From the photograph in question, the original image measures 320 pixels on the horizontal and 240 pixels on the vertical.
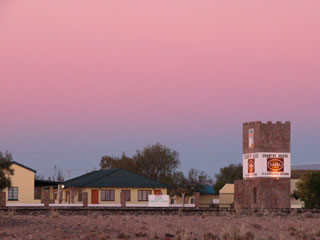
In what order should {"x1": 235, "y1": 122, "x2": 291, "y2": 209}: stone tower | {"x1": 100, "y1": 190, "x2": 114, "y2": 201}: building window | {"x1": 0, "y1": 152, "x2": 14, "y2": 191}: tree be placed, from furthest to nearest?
{"x1": 100, "y1": 190, "x2": 114, "y2": 201}: building window, {"x1": 235, "y1": 122, "x2": 291, "y2": 209}: stone tower, {"x1": 0, "y1": 152, "x2": 14, "y2": 191}: tree

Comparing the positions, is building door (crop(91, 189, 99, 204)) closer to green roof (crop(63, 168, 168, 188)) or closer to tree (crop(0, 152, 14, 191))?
green roof (crop(63, 168, 168, 188))

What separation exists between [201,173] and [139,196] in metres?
34.9

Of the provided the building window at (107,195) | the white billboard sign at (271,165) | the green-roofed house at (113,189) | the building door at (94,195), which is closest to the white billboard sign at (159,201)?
the green-roofed house at (113,189)

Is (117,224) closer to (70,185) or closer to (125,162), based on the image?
(70,185)

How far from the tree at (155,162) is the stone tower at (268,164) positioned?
4104 centimetres

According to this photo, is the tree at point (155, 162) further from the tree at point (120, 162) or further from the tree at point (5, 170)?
the tree at point (5, 170)

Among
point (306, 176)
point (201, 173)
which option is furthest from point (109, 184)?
point (201, 173)

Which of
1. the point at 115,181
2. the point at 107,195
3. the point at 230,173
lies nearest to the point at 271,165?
the point at 115,181

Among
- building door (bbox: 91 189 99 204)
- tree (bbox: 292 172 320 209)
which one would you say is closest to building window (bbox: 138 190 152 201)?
building door (bbox: 91 189 99 204)

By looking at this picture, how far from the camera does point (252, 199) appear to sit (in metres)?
A: 75.2

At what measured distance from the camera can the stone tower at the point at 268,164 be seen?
7512 centimetres

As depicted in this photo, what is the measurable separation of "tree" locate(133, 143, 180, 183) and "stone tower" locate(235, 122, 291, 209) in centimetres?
4104

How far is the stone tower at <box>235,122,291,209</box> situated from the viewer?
75125mm

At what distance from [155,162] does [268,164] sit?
44.2 meters
